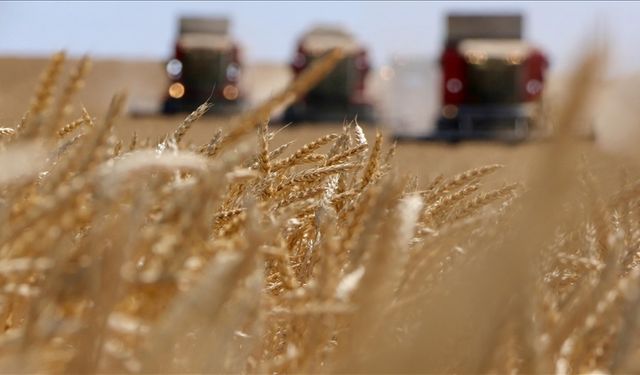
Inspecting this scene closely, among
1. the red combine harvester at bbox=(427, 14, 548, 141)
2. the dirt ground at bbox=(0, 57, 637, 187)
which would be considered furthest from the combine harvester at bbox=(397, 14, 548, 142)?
the dirt ground at bbox=(0, 57, 637, 187)

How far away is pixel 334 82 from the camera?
1680 cm

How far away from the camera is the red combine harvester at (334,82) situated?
54.0 ft

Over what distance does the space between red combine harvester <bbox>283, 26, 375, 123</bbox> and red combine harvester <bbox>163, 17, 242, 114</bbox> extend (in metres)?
1.24

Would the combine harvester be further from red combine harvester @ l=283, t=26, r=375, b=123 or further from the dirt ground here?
red combine harvester @ l=283, t=26, r=375, b=123

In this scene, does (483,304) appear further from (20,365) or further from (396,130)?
(396,130)

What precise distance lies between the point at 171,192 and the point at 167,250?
0.20 metres

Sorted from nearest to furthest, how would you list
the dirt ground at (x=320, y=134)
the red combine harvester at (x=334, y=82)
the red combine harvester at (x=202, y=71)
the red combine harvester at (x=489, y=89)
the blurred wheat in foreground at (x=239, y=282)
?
the blurred wheat in foreground at (x=239, y=282)
the dirt ground at (x=320, y=134)
the red combine harvester at (x=489, y=89)
the red combine harvester at (x=334, y=82)
the red combine harvester at (x=202, y=71)

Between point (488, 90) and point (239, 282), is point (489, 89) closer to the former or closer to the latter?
point (488, 90)

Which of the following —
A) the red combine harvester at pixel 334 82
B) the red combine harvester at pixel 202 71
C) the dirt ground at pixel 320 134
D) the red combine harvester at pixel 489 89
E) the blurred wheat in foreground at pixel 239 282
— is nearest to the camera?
the blurred wheat in foreground at pixel 239 282

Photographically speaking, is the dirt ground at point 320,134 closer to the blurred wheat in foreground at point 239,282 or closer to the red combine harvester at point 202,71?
the blurred wheat in foreground at point 239,282

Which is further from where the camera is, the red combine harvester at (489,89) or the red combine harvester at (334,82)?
the red combine harvester at (334,82)

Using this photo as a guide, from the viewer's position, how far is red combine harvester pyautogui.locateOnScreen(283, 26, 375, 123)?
16.5 metres

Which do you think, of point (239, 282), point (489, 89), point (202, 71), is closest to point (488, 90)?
point (489, 89)

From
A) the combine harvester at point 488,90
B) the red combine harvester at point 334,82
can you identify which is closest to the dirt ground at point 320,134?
the red combine harvester at point 334,82
